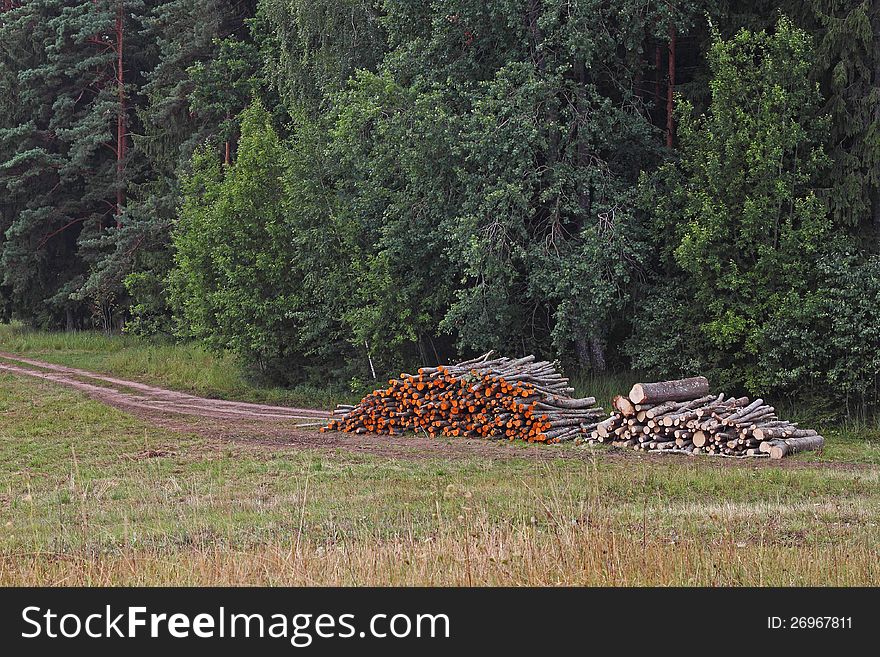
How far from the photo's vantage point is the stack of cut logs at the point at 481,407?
17.8 metres

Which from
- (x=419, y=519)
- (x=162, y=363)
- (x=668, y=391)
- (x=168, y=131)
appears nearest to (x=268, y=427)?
(x=668, y=391)

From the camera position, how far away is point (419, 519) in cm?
1023

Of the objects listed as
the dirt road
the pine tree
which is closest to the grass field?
the dirt road

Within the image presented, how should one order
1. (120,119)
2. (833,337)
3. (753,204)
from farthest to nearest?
(120,119), (753,204), (833,337)

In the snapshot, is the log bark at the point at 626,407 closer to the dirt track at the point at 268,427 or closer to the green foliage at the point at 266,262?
the dirt track at the point at 268,427

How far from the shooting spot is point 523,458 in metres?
15.4

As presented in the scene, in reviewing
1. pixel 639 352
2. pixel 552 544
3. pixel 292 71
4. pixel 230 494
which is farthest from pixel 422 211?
pixel 552 544

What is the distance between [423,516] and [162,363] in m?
22.8

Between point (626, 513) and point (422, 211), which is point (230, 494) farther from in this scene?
point (422, 211)

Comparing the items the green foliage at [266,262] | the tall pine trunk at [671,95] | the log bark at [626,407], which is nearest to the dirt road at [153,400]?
the green foliage at [266,262]

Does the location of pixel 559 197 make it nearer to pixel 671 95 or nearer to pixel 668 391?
pixel 671 95

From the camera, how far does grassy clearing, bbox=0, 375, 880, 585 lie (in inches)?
300

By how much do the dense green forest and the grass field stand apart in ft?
12.8

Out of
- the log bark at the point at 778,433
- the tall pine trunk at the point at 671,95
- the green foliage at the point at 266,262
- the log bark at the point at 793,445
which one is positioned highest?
the tall pine trunk at the point at 671,95
